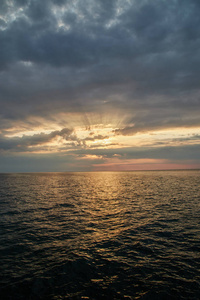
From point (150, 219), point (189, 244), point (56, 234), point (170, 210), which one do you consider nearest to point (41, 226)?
point (56, 234)

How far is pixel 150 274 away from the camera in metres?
13.0

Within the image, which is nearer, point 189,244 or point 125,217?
point 189,244

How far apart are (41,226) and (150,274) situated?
1623 centimetres

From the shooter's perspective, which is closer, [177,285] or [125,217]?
[177,285]

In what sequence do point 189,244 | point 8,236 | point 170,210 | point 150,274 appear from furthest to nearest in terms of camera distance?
1. point 170,210
2. point 8,236
3. point 189,244
4. point 150,274

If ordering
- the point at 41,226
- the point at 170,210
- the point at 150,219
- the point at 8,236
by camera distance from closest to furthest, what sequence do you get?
the point at 8,236
the point at 41,226
the point at 150,219
the point at 170,210

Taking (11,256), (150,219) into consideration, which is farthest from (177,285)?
(150,219)

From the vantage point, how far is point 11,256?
1586 centimetres

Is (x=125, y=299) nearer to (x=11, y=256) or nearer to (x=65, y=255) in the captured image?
(x=65, y=255)

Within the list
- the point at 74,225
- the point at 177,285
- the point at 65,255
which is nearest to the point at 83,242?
the point at 65,255

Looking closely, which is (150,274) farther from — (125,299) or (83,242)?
(83,242)

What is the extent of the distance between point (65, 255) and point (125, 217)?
14.6 meters

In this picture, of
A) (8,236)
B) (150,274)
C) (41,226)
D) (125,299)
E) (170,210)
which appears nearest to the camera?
(125,299)

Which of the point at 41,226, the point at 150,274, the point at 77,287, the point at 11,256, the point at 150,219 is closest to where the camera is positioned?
the point at 77,287
